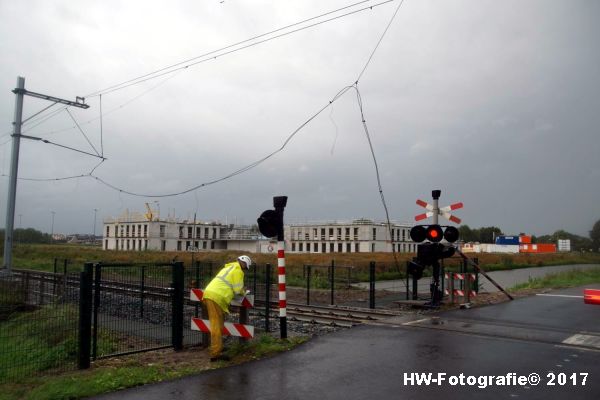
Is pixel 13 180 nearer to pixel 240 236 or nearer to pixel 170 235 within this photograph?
pixel 170 235

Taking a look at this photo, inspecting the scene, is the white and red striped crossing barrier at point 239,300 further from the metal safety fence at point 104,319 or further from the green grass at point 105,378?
the green grass at point 105,378

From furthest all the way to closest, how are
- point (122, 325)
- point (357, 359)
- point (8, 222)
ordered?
point (8, 222)
point (122, 325)
point (357, 359)

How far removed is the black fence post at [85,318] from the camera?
7840 millimetres

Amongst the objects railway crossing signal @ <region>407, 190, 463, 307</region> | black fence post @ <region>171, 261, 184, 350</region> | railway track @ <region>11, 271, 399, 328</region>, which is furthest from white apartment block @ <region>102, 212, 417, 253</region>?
black fence post @ <region>171, 261, 184, 350</region>

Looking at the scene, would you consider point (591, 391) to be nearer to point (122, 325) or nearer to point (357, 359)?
point (357, 359)

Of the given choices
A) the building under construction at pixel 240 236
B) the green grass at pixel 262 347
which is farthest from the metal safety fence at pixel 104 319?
the building under construction at pixel 240 236

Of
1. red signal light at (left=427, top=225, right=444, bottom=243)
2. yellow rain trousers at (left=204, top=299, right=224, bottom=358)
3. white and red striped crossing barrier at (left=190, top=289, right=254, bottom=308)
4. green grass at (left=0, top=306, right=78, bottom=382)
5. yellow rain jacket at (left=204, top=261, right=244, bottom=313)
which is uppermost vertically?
red signal light at (left=427, top=225, right=444, bottom=243)

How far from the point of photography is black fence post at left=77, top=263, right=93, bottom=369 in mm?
7840

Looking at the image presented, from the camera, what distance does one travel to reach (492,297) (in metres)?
17.8

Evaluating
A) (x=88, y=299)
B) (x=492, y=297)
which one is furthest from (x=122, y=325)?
(x=492, y=297)

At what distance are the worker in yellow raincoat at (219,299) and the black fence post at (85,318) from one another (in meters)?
1.86

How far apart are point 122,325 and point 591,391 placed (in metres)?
8.84

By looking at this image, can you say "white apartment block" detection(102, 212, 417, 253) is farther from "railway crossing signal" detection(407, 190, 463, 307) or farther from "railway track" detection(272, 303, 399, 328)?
"railway crossing signal" detection(407, 190, 463, 307)

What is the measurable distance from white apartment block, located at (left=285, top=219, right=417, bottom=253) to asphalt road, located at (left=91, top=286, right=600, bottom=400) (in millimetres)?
84843
